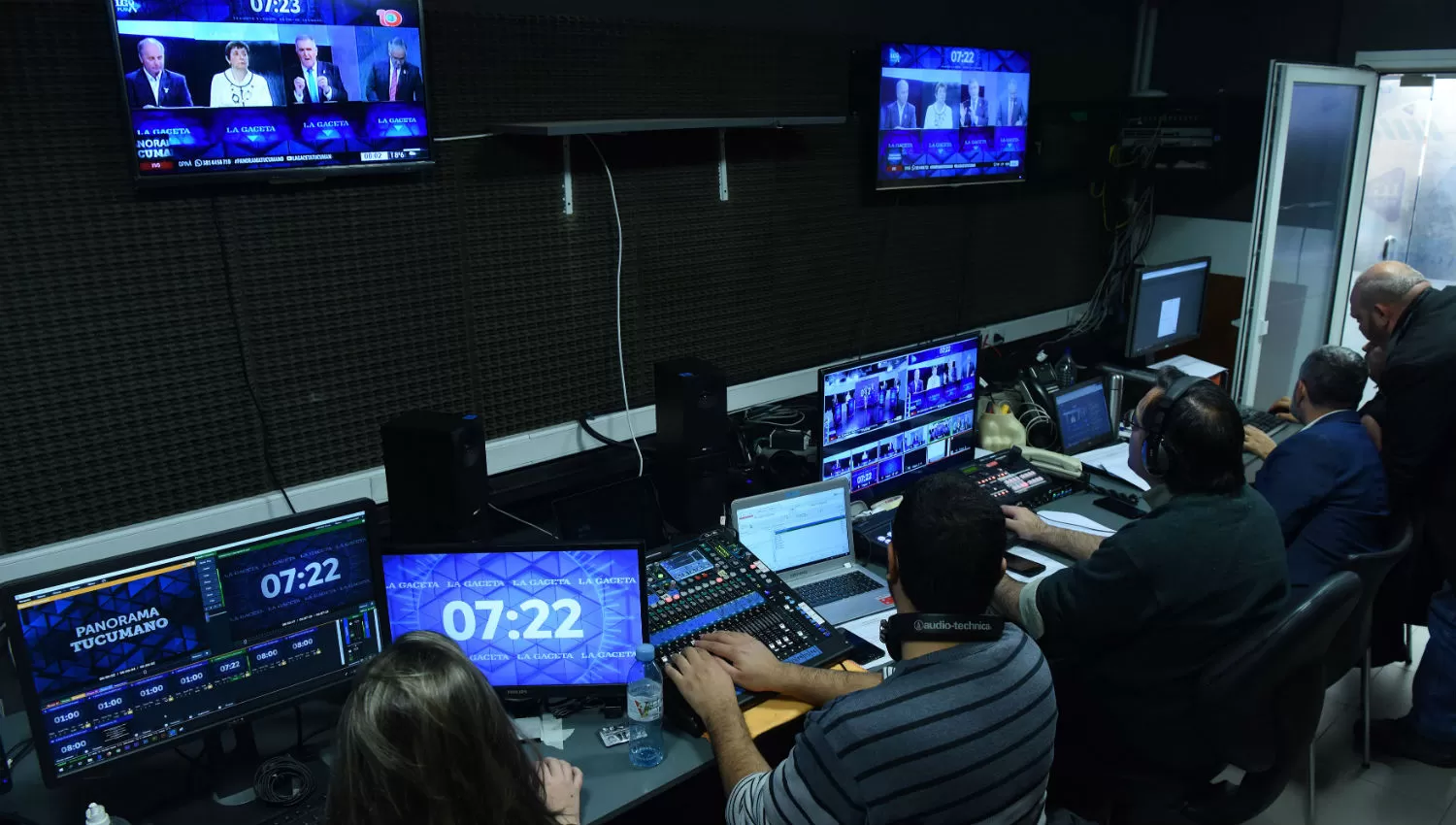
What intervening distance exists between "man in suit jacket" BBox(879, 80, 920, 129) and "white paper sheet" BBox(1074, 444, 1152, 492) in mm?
1417

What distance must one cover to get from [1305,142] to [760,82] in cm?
320

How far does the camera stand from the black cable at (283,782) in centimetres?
181

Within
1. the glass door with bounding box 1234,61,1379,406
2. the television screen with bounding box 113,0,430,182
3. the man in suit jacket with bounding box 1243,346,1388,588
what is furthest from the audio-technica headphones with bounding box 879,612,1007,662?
the glass door with bounding box 1234,61,1379,406

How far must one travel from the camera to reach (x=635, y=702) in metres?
1.95

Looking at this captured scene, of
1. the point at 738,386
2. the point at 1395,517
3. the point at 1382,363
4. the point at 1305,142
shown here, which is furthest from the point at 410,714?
the point at 1305,142

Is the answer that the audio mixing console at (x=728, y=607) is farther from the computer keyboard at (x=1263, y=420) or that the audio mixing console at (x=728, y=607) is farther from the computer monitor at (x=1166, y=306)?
the computer keyboard at (x=1263, y=420)

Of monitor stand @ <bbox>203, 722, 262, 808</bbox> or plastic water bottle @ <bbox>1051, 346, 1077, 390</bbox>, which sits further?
plastic water bottle @ <bbox>1051, 346, 1077, 390</bbox>

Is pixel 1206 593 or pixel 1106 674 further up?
pixel 1206 593

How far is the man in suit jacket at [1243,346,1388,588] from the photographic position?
2.74 metres

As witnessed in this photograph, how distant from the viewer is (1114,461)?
3.52 metres

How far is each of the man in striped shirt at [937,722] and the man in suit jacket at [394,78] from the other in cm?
172

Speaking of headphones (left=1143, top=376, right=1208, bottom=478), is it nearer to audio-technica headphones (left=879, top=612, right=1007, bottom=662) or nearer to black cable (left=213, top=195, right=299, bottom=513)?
audio-technica headphones (left=879, top=612, right=1007, bottom=662)

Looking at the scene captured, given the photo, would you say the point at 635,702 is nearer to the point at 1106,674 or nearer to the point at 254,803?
the point at 254,803

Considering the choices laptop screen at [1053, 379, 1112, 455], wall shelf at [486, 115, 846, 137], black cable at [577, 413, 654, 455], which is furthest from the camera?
laptop screen at [1053, 379, 1112, 455]
